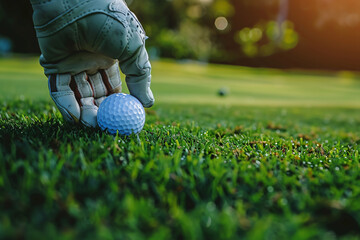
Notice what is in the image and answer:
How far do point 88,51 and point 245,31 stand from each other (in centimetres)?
4194

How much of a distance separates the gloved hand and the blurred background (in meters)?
22.6

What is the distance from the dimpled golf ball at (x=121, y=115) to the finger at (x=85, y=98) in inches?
3.6

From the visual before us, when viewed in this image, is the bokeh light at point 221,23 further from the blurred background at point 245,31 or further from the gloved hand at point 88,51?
the gloved hand at point 88,51

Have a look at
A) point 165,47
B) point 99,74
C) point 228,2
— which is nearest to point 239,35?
point 228,2

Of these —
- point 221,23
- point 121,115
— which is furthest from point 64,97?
point 221,23

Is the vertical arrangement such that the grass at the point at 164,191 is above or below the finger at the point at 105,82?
below

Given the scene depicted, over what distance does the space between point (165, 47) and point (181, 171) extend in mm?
42137

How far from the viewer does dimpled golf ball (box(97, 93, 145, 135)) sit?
2.42 meters

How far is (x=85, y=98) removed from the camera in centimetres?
268

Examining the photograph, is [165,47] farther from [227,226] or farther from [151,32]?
[227,226]

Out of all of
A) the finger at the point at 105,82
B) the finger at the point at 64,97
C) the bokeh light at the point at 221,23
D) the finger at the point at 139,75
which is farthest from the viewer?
the bokeh light at the point at 221,23

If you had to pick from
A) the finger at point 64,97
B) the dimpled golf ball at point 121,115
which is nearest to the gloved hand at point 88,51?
the finger at point 64,97

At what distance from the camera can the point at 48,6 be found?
2018mm

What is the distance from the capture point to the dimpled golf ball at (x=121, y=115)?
242cm
